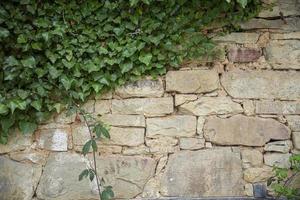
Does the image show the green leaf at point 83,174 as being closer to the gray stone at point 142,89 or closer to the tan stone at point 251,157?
the gray stone at point 142,89

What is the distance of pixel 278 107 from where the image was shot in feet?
8.05

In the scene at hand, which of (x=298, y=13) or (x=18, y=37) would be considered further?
(x=298, y=13)

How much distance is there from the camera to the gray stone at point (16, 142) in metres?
2.44

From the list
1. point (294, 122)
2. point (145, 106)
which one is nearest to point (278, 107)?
point (294, 122)

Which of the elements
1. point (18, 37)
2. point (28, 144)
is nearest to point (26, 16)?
point (18, 37)

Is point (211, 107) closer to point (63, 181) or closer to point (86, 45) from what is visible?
point (86, 45)

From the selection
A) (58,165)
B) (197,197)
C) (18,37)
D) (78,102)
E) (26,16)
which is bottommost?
(197,197)

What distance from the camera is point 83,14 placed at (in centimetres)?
236

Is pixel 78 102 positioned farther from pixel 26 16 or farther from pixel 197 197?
pixel 197 197

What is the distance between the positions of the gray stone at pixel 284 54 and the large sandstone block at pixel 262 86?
0.27ft

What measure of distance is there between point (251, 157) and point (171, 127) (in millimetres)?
569

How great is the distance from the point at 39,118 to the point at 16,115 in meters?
0.15

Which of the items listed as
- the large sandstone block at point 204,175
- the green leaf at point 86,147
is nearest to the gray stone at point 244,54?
the large sandstone block at point 204,175

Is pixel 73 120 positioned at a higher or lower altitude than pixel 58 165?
higher
